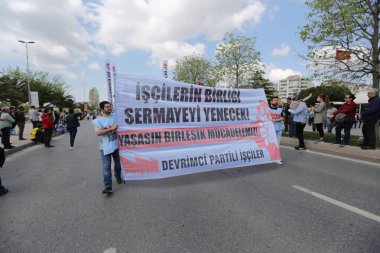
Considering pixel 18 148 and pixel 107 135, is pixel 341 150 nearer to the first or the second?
pixel 107 135

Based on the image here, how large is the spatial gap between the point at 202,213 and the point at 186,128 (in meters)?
2.14

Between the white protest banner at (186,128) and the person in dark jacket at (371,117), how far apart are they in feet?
11.5

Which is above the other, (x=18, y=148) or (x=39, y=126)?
(x=39, y=126)

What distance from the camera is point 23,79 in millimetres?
54781

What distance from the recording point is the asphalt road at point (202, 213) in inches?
110

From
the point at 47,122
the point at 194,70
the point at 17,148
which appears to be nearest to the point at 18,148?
the point at 17,148

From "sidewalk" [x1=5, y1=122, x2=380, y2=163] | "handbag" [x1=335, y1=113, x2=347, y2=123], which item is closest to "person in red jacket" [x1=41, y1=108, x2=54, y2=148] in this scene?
"sidewalk" [x1=5, y1=122, x2=380, y2=163]

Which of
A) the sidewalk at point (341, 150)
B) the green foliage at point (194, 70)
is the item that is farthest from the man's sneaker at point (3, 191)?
the green foliage at point (194, 70)

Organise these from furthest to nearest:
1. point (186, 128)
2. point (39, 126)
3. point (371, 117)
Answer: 1. point (39, 126)
2. point (371, 117)
3. point (186, 128)

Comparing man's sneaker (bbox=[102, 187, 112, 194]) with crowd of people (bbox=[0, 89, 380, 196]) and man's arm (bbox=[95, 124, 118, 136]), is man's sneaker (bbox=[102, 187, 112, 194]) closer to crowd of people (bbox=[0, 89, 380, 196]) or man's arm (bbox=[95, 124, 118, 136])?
crowd of people (bbox=[0, 89, 380, 196])

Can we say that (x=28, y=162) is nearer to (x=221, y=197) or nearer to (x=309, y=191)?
(x=221, y=197)

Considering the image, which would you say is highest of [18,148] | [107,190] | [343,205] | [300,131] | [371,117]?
[371,117]

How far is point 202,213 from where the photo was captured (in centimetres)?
357

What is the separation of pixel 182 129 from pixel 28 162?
19.7 ft
